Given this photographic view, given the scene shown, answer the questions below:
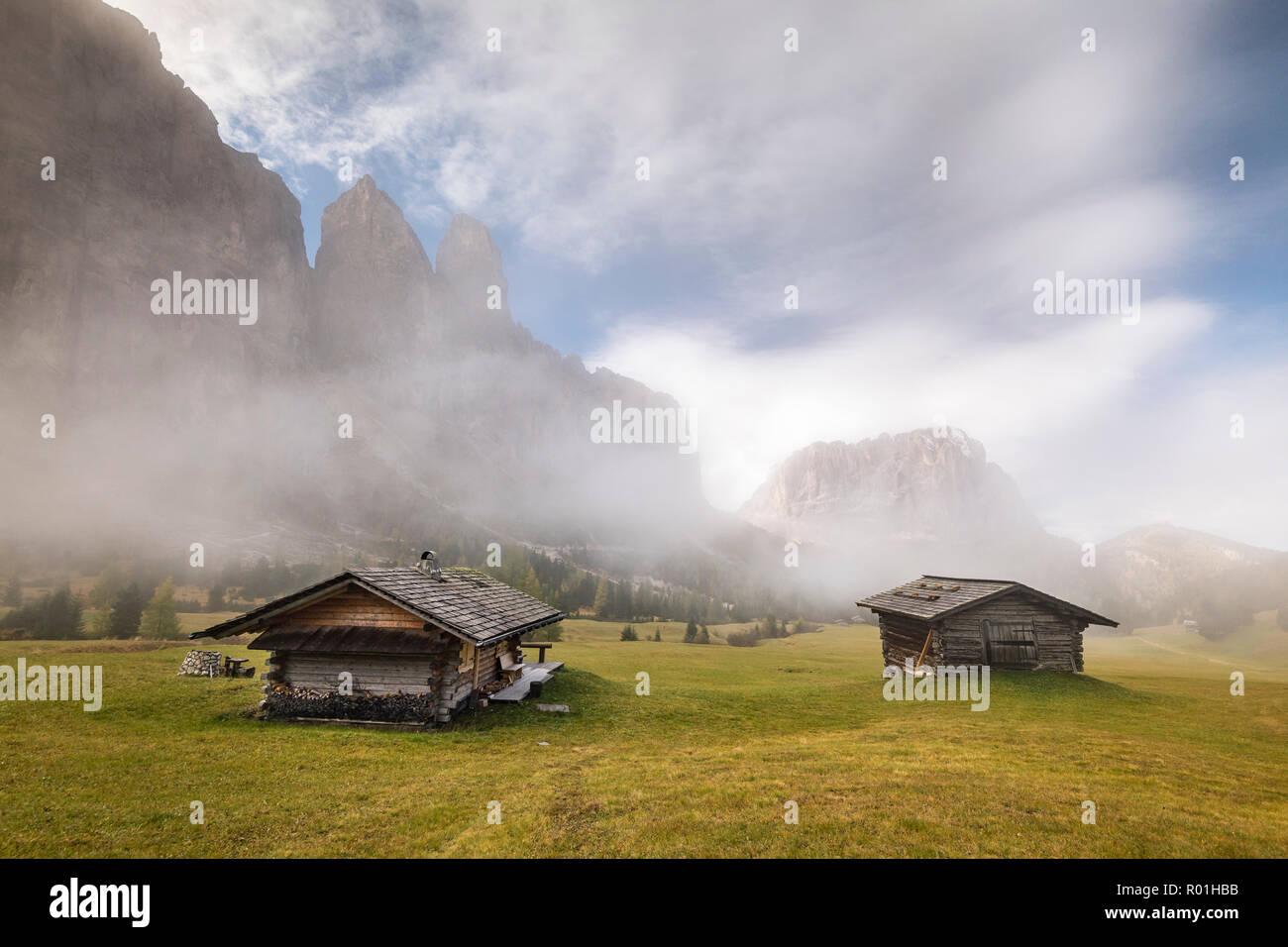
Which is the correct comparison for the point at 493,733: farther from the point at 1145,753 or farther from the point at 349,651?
the point at 1145,753

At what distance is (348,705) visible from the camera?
18.1 metres

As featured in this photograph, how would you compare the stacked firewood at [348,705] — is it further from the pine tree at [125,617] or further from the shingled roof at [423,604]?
the pine tree at [125,617]

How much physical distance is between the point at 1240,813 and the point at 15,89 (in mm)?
282908

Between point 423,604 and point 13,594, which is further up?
point 423,604

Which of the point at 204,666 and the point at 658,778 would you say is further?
the point at 204,666

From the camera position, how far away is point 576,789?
1176 centimetres

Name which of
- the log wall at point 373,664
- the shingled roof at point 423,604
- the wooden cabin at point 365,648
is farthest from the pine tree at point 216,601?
the log wall at point 373,664

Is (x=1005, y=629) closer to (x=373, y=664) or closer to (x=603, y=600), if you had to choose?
(x=373, y=664)

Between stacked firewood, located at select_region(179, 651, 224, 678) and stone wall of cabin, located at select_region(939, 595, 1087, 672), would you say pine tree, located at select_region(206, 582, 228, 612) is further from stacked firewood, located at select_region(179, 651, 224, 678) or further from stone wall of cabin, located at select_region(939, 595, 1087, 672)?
stone wall of cabin, located at select_region(939, 595, 1087, 672)

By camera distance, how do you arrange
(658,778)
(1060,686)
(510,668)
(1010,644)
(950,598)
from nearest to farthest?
(658,778) < (510,668) < (1060,686) < (1010,644) < (950,598)

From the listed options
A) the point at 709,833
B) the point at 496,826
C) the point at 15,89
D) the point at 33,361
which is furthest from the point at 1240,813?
the point at 15,89

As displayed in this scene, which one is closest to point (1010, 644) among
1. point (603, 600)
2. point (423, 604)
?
point (423, 604)

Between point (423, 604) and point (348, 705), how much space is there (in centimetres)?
423

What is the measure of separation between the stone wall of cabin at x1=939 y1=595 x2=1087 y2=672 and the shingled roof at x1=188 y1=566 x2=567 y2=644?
21750 mm
